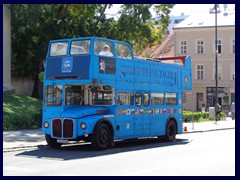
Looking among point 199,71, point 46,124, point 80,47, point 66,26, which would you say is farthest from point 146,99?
point 199,71

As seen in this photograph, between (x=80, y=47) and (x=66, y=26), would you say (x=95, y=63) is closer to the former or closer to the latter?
(x=80, y=47)

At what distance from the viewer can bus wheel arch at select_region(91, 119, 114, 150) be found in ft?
52.7

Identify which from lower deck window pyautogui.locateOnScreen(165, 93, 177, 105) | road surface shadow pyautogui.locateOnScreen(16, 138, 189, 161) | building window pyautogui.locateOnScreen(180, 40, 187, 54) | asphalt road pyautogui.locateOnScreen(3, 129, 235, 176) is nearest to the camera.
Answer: asphalt road pyautogui.locateOnScreen(3, 129, 235, 176)

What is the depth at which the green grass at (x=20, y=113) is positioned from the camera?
78.7 feet

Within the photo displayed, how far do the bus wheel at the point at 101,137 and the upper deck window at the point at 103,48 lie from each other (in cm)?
245

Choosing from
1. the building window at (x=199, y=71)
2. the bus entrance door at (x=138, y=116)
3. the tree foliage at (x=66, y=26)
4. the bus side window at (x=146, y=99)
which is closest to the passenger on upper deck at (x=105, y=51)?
the bus entrance door at (x=138, y=116)

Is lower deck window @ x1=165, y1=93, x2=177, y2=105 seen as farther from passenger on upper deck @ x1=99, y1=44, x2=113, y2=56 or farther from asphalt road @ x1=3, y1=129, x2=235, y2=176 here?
passenger on upper deck @ x1=99, y1=44, x2=113, y2=56

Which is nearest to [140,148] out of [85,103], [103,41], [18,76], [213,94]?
[85,103]

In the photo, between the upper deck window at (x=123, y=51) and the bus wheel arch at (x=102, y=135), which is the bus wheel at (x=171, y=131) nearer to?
the upper deck window at (x=123, y=51)

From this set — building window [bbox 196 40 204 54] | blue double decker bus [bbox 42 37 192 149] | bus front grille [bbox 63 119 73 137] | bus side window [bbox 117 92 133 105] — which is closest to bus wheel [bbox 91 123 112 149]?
blue double decker bus [bbox 42 37 192 149]

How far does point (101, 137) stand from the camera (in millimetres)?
16344

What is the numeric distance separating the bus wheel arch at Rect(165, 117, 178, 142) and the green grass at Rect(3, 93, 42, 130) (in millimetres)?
5826

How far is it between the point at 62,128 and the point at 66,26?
2368cm
